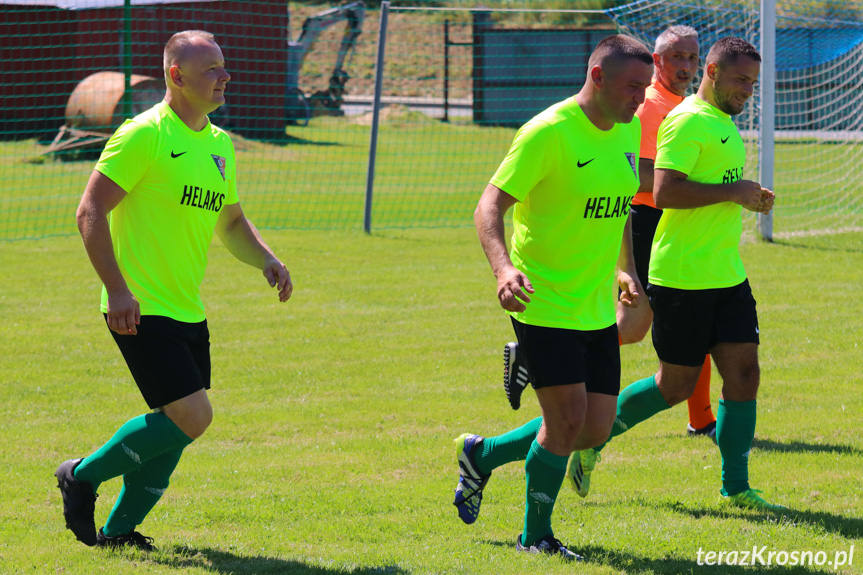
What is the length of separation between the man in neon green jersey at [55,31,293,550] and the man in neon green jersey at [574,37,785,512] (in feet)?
6.64

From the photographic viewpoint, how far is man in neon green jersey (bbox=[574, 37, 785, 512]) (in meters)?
4.83

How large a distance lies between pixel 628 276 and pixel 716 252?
55 centimetres

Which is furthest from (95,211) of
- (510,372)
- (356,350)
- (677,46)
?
(356,350)

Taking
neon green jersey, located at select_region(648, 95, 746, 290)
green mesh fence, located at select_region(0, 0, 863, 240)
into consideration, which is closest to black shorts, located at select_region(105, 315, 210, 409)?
neon green jersey, located at select_region(648, 95, 746, 290)

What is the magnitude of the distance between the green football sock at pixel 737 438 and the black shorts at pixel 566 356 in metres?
0.92

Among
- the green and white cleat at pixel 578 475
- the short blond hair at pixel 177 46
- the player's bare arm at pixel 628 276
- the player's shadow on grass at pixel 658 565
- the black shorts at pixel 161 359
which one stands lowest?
the player's shadow on grass at pixel 658 565

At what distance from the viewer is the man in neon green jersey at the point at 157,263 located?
4.08 m

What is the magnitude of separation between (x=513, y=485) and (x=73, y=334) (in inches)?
194

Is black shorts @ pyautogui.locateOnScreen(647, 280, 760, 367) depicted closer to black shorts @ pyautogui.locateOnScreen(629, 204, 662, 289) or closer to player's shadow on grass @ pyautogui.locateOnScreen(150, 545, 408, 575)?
black shorts @ pyautogui.locateOnScreen(629, 204, 662, 289)

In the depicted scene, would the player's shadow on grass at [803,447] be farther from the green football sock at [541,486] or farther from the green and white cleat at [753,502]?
the green football sock at [541,486]

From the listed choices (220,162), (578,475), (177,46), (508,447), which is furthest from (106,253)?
(578,475)

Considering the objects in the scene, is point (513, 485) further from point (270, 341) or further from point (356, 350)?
point (270, 341)

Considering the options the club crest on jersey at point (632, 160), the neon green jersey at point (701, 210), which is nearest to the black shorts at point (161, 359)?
the club crest on jersey at point (632, 160)

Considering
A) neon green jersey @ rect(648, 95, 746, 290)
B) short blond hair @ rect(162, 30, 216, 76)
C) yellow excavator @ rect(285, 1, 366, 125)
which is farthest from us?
yellow excavator @ rect(285, 1, 366, 125)
